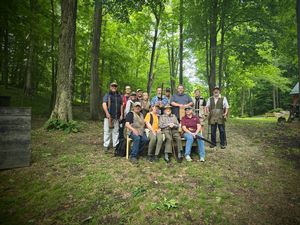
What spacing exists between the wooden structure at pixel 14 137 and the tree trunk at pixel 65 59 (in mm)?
3878

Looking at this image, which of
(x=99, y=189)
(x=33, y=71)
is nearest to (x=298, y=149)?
(x=99, y=189)

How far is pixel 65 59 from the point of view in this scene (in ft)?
29.2

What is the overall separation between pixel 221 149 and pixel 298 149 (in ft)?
9.49

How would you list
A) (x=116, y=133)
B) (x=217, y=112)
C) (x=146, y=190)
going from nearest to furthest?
1. (x=146, y=190)
2. (x=116, y=133)
3. (x=217, y=112)

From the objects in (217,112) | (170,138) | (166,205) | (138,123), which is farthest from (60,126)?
(166,205)

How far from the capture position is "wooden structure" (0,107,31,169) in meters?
4.77

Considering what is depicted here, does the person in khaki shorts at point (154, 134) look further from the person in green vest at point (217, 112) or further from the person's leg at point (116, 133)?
the person in green vest at point (217, 112)

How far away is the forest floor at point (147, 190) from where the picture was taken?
3340 mm

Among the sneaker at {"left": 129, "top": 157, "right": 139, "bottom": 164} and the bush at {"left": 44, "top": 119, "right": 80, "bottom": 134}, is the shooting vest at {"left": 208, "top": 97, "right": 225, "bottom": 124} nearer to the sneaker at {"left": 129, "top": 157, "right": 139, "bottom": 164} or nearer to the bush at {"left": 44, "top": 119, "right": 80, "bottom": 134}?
the sneaker at {"left": 129, "top": 157, "right": 139, "bottom": 164}

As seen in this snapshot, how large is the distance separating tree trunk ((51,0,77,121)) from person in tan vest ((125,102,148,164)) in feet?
13.8

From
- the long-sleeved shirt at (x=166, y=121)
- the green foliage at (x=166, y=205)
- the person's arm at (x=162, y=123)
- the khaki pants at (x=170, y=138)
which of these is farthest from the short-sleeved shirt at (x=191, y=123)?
the green foliage at (x=166, y=205)

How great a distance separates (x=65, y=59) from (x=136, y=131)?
5.30m

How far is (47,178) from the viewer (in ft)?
14.9

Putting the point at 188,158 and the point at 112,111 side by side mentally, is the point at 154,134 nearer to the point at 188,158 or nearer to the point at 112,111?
the point at 188,158
